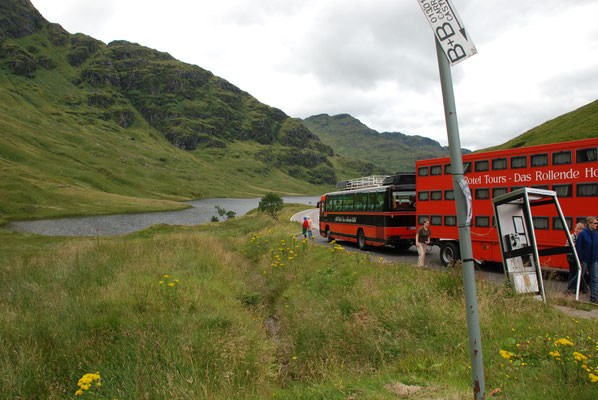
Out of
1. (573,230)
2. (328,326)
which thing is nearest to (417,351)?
(328,326)

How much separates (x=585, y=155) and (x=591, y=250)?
3655 mm

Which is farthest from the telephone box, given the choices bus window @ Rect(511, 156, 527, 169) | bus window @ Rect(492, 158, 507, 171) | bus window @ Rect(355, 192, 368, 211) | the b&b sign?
Result: bus window @ Rect(355, 192, 368, 211)

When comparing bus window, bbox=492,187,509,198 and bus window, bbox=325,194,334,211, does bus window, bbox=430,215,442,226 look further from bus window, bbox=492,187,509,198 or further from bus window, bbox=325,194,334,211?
bus window, bbox=325,194,334,211

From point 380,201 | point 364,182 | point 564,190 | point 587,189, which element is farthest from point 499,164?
point 364,182

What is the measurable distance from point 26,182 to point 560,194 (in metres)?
137

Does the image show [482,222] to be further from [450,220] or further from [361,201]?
[361,201]

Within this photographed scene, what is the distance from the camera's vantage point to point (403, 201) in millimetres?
20344

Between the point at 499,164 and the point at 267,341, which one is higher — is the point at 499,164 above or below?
above

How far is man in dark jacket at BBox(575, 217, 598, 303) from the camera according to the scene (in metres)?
9.30

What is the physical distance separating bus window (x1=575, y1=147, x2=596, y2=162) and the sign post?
1132 cm

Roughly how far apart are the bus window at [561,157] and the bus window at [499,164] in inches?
63.5

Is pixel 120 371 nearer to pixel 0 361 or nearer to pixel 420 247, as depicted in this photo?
pixel 0 361

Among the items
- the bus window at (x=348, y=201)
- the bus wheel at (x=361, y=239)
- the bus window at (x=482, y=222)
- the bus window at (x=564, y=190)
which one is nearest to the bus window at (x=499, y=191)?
the bus window at (x=482, y=222)

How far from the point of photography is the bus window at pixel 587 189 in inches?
440
